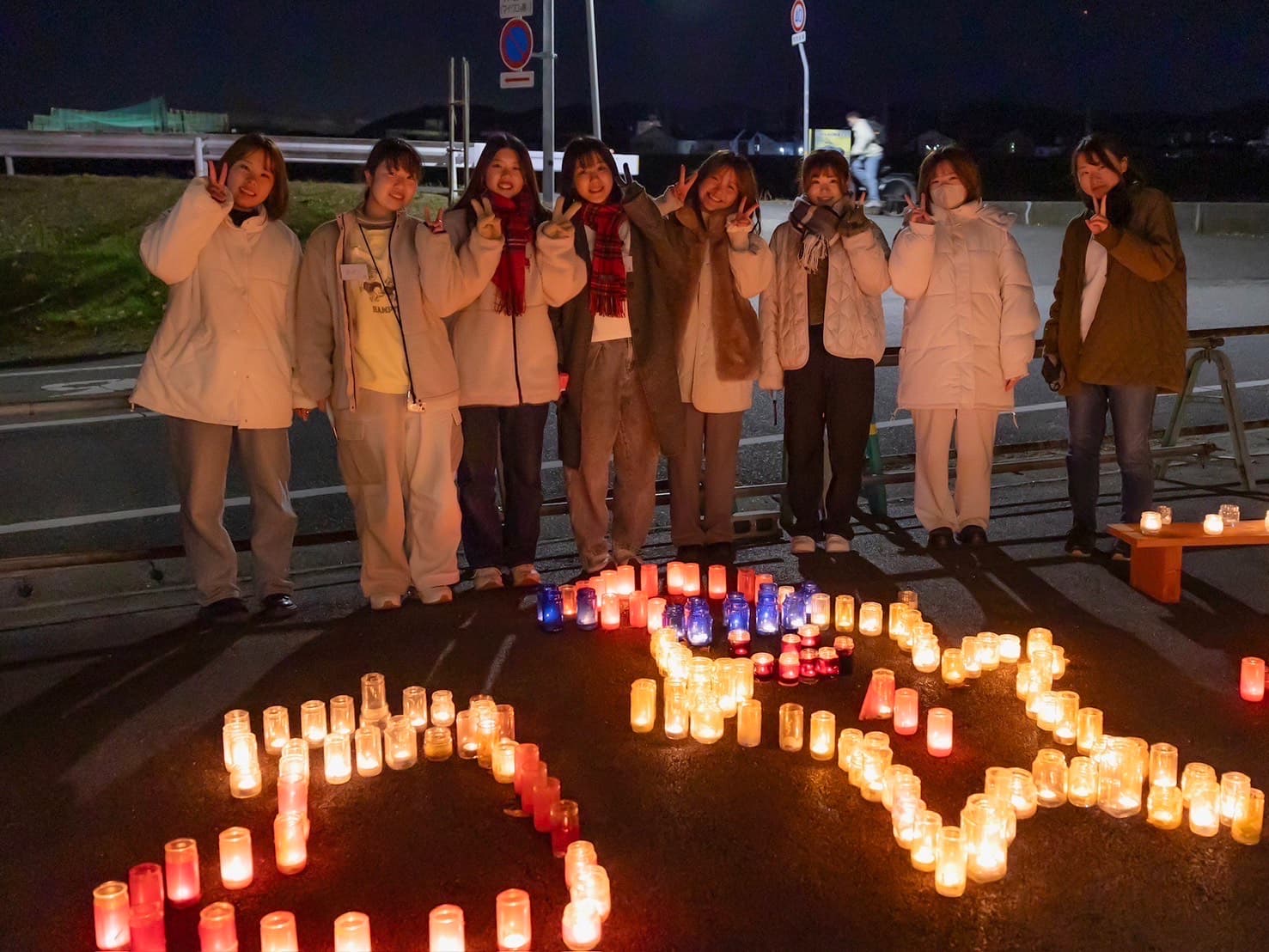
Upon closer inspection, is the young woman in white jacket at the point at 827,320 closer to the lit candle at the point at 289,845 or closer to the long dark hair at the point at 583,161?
the long dark hair at the point at 583,161

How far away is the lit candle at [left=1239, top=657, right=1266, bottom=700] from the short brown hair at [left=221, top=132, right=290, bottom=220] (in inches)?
181

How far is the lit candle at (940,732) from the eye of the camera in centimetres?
424

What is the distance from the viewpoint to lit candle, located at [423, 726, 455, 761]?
4242 millimetres

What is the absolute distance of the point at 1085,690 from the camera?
15.9 feet

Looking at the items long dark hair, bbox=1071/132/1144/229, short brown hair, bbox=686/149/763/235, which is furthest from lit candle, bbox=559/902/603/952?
long dark hair, bbox=1071/132/1144/229

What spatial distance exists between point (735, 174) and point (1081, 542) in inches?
113

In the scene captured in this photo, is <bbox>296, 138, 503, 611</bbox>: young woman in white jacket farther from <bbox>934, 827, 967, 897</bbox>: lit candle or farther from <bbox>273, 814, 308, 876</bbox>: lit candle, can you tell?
<bbox>934, 827, 967, 897</bbox>: lit candle

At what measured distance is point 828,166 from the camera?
6.26m

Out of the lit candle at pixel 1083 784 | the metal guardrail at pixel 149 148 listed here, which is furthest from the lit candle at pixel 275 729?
the metal guardrail at pixel 149 148

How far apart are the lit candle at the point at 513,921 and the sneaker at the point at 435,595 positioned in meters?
2.96

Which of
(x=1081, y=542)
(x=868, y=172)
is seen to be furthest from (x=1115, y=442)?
(x=868, y=172)

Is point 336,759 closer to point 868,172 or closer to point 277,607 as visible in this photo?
point 277,607

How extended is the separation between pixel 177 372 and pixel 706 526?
9.77ft

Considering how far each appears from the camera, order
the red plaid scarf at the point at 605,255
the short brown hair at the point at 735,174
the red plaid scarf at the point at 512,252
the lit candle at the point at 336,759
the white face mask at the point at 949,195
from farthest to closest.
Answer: the white face mask at the point at 949,195
the short brown hair at the point at 735,174
the red plaid scarf at the point at 605,255
the red plaid scarf at the point at 512,252
the lit candle at the point at 336,759
